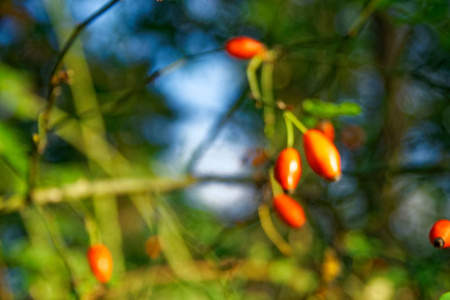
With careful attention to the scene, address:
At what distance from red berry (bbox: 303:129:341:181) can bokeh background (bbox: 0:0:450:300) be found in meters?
0.14

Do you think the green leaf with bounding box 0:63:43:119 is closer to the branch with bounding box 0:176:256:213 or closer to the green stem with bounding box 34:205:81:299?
the branch with bounding box 0:176:256:213

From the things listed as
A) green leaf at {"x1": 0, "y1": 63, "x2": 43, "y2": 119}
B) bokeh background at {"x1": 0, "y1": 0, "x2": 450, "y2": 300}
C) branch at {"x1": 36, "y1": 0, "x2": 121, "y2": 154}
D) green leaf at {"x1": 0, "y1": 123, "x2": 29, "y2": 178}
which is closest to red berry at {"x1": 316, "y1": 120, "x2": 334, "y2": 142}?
bokeh background at {"x1": 0, "y1": 0, "x2": 450, "y2": 300}

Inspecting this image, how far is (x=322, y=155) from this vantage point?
0.89 meters

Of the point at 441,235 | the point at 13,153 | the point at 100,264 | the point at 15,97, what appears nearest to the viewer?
the point at 441,235

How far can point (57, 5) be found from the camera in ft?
7.77

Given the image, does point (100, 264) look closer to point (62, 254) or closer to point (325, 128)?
point (62, 254)

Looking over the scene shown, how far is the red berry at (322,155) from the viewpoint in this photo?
0.89m

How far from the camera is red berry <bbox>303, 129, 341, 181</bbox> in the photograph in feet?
2.93

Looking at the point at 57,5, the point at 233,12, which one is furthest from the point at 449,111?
the point at 57,5

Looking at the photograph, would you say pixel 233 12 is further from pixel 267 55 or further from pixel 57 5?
pixel 267 55

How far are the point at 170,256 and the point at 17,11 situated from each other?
73.2 inches

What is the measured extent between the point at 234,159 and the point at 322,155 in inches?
50.9

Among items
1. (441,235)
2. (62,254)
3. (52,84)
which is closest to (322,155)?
(441,235)

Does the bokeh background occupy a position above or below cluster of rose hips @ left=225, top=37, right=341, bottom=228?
below
